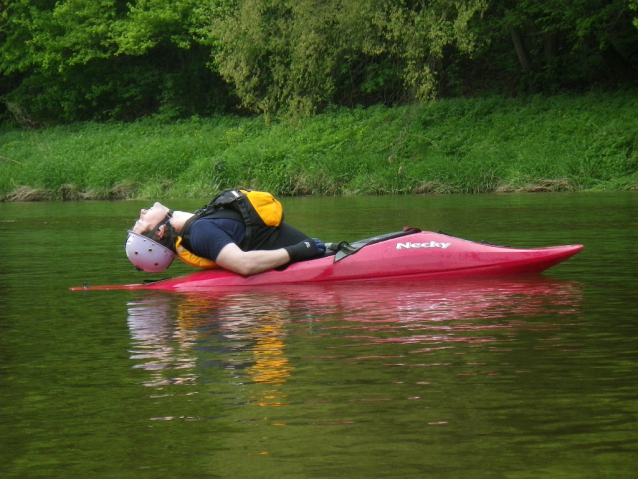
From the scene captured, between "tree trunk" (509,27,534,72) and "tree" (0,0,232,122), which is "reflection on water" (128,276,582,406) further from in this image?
"tree" (0,0,232,122)

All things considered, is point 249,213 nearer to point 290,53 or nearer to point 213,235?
point 213,235

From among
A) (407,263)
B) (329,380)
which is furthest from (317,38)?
(329,380)

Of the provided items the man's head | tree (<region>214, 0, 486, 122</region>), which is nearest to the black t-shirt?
the man's head

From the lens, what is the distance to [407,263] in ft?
28.7

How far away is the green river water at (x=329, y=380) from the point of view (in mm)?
3654

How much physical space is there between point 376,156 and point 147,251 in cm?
1975

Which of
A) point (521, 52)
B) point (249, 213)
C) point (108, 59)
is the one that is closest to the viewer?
point (249, 213)

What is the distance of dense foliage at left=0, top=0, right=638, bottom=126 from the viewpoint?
26.2 m

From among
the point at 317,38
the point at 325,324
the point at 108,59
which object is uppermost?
the point at 108,59

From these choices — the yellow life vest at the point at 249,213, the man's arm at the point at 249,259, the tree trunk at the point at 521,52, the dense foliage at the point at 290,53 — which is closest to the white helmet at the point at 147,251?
the yellow life vest at the point at 249,213

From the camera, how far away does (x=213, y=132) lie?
34.2m

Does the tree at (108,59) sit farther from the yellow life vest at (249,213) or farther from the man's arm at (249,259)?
the man's arm at (249,259)

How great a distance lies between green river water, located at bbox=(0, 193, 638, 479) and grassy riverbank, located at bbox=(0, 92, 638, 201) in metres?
16.5

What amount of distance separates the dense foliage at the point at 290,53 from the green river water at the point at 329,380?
56.8 ft
